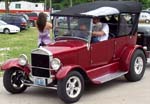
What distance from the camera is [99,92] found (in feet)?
30.6

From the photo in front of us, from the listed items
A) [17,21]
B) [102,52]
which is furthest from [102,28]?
[17,21]

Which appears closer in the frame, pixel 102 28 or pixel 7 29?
pixel 102 28

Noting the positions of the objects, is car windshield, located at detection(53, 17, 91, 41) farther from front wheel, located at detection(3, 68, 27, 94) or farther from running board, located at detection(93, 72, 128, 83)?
front wheel, located at detection(3, 68, 27, 94)

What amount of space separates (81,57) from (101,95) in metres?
0.92

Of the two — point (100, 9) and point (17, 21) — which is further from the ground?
point (100, 9)

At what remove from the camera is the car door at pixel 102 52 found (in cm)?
916

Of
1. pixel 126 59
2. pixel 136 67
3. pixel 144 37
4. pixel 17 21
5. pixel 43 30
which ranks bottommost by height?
pixel 17 21

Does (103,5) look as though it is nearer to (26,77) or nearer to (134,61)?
(134,61)

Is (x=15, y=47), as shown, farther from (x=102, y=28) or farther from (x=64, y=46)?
(x=64, y=46)

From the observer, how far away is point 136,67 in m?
10.4

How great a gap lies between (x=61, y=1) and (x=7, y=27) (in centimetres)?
7067

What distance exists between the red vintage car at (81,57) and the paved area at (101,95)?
9.4 inches

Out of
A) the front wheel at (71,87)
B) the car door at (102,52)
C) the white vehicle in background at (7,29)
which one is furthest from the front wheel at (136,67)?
the white vehicle in background at (7,29)

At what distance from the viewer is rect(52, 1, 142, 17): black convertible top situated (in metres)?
9.33
